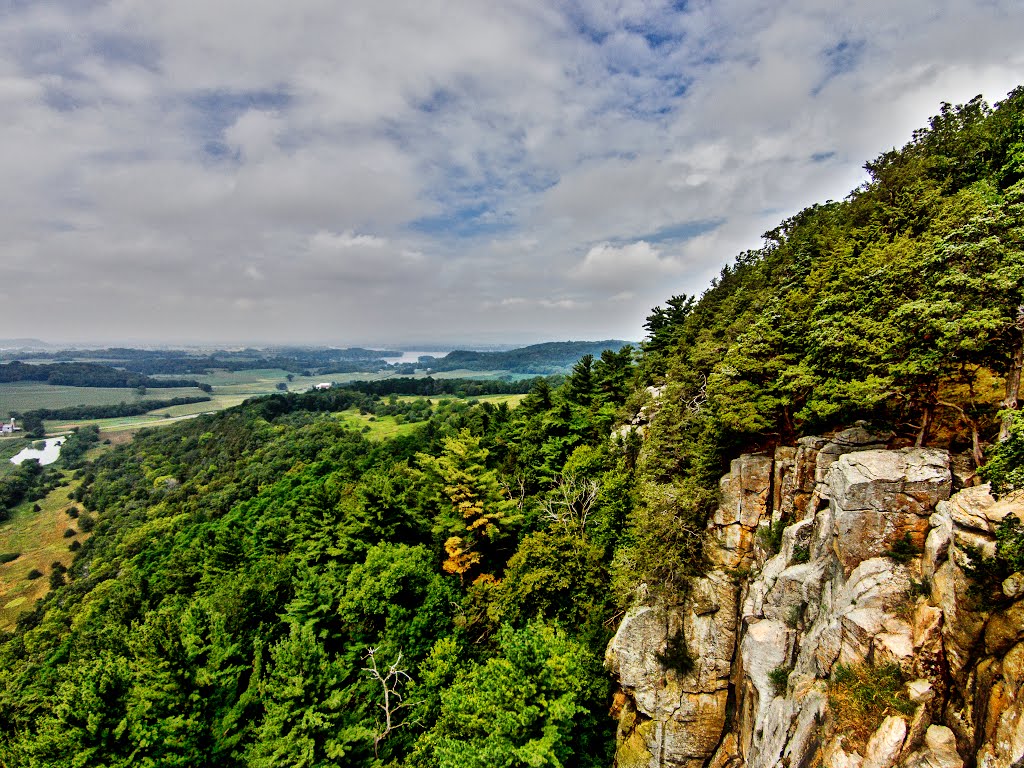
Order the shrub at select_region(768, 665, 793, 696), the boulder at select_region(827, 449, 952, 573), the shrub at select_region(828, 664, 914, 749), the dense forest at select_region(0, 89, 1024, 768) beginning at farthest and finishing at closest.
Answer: the shrub at select_region(768, 665, 793, 696) → the dense forest at select_region(0, 89, 1024, 768) → the boulder at select_region(827, 449, 952, 573) → the shrub at select_region(828, 664, 914, 749)

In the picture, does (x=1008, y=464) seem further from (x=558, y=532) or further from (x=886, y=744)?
(x=558, y=532)

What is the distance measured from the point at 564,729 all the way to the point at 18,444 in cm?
24886

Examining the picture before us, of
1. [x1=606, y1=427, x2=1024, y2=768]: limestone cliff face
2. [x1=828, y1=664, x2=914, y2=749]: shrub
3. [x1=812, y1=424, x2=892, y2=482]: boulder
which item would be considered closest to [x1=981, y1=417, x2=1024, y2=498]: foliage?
[x1=606, y1=427, x2=1024, y2=768]: limestone cliff face

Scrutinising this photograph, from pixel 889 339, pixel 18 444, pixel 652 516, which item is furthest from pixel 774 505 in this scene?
pixel 18 444

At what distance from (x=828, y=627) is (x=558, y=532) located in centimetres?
1739

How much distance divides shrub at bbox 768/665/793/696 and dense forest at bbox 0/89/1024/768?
17.5 ft

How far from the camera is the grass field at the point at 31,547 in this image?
71.8 meters

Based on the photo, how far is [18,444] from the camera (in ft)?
540

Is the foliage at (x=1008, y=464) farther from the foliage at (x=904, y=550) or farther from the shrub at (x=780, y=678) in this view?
the shrub at (x=780, y=678)

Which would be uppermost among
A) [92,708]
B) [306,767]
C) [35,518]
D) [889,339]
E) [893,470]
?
[889,339]

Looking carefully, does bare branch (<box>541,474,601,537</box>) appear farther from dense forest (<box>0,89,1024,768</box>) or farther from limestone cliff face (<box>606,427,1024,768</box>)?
limestone cliff face (<box>606,427,1024,768</box>)

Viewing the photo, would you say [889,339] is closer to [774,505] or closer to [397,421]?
[774,505]

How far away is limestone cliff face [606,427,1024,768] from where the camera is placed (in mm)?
9352

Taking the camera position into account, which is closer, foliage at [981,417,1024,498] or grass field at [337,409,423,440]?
foliage at [981,417,1024,498]
